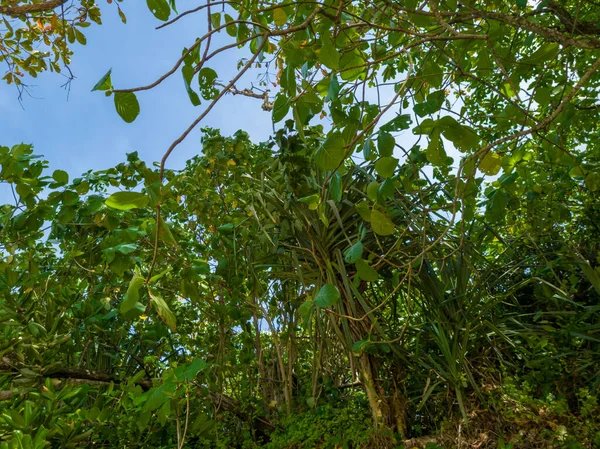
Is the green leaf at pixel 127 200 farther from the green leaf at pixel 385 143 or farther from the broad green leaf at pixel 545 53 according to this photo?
the broad green leaf at pixel 545 53

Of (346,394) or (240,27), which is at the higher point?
(240,27)

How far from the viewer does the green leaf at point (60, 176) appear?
141 cm

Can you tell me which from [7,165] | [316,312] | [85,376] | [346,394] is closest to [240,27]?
[7,165]

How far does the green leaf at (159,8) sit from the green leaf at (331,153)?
404 mm

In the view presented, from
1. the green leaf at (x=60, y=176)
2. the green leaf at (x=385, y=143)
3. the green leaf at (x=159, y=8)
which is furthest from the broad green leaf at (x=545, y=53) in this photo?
the green leaf at (x=60, y=176)

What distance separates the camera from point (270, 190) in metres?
2.13

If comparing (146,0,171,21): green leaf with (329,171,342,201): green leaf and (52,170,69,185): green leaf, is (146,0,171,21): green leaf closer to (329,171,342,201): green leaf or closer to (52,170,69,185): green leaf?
(329,171,342,201): green leaf

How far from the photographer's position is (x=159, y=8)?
0.83 m

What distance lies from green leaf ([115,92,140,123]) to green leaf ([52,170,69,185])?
0.83 m

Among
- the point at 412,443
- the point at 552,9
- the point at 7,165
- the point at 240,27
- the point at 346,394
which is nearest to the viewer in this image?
the point at 240,27

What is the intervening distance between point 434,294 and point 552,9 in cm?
116

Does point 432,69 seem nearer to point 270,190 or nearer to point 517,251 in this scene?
point 270,190

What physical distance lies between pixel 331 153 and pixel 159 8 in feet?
1.43

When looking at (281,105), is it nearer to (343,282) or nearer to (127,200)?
(127,200)
